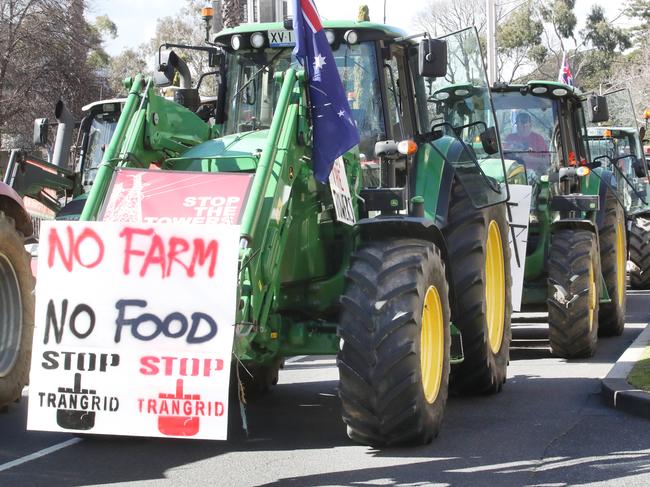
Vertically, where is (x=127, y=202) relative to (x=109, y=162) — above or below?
below

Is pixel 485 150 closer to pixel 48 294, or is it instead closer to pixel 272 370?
pixel 272 370

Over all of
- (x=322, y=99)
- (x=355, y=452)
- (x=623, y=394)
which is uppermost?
(x=322, y=99)

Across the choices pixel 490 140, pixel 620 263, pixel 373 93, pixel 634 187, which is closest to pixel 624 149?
pixel 634 187

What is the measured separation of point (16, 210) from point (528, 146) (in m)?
6.65

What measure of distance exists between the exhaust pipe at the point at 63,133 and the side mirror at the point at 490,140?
6.77 metres

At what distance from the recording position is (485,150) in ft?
34.6

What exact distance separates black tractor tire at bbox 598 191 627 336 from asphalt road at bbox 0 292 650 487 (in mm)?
4445

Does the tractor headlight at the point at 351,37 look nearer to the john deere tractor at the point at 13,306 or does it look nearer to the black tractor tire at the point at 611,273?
the john deere tractor at the point at 13,306

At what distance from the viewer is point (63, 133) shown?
1605 centimetres

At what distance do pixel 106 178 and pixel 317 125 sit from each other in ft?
4.58

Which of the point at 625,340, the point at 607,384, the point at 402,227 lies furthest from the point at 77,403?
the point at 625,340

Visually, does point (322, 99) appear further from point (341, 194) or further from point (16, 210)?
point (16, 210)

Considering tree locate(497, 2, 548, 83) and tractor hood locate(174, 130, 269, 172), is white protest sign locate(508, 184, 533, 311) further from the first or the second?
tree locate(497, 2, 548, 83)

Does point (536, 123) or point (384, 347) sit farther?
point (536, 123)
